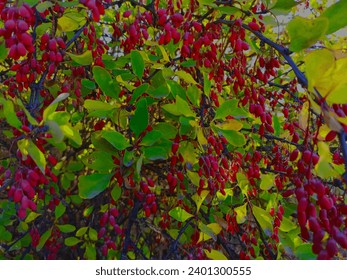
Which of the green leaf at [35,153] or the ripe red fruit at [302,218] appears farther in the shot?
the green leaf at [35,153]

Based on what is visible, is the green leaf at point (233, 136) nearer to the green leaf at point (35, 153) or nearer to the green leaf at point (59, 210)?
the green leaf at point (35, 153)

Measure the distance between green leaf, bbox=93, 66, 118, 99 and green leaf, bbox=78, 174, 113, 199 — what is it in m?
0.27

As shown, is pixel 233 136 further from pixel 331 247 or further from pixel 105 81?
pixel 331 247

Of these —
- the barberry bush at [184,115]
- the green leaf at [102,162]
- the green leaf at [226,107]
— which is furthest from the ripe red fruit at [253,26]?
the green leaf at [102,162]

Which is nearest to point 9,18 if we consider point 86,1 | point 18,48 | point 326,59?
point 18,48

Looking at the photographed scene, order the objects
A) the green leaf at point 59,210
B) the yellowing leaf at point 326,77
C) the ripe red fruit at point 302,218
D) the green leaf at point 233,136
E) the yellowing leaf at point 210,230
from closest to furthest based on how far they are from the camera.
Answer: the yellowing leaf at point 326,77 → the ripe red fruit at point 302,218 → the green leaf at point 233,136 → the yellowing leaf at point 210,230 → the green leaf at point 59,210

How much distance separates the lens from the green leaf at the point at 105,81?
1.60 m

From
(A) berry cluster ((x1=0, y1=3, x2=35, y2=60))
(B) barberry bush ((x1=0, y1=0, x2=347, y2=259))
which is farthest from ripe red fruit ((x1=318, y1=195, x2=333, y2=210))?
(A) berry cluster ((x1=0, y1=3, x2=35, y2=60))

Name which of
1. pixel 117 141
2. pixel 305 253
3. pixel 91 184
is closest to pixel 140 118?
pixel 117 141

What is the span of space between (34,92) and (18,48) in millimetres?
248

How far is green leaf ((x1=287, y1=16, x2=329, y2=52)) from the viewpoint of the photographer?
1.00m

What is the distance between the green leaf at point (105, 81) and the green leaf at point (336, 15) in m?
0.76

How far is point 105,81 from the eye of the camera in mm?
1640

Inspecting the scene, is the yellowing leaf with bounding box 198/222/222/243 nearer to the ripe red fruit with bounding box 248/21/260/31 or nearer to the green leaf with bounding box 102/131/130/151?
the green leaf with bounding box 102/131/130/151
